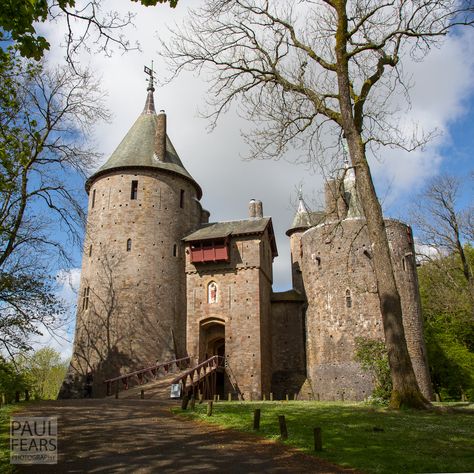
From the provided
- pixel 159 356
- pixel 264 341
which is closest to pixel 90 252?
pixel 159 356

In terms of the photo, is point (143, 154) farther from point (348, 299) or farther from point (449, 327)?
point (449, 327)

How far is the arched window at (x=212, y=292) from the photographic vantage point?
29.3 m

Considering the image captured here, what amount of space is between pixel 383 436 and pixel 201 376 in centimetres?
1573

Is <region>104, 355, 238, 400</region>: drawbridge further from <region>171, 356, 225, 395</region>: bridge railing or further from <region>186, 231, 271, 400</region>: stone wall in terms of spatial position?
<region>186, 231, 271, 400</region>: stone wall

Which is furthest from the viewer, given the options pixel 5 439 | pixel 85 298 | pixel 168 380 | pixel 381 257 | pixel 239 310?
pixel 85 298

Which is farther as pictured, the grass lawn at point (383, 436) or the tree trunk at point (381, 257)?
the tree trunk at point (381, 257)

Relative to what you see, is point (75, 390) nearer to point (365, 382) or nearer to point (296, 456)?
point (365, 382)

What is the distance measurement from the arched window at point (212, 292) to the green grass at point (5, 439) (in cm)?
1534

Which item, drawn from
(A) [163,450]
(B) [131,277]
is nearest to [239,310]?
(B) [131,277]

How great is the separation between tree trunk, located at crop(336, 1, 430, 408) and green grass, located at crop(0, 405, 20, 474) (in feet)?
29.2

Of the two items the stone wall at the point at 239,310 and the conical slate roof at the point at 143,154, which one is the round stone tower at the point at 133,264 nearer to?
the conical slate roof at the point at 143,154

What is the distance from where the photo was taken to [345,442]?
29.4ft

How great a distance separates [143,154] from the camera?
103 feet

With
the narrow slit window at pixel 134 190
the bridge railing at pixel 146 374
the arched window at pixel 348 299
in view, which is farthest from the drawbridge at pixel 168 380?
the narrow slit window at pixel 134 190
